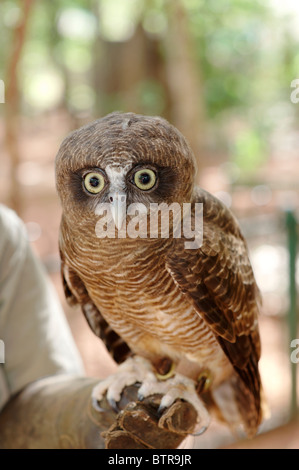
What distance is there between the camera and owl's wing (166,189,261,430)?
0.75 metres

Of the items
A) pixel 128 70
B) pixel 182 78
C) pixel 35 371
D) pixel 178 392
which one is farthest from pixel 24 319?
pixel 128 70

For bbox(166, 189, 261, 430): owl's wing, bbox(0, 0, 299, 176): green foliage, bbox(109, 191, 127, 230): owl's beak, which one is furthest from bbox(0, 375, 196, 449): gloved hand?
bbox(0, 0, 299, 176): green foliage

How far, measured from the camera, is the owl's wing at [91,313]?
2.66 ft

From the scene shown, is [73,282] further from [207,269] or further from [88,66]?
[88,66]

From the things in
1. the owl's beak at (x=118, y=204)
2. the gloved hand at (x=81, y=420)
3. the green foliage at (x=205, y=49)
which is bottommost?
the gloved hand at (x=81, y=420)

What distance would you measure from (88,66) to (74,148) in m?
5.50

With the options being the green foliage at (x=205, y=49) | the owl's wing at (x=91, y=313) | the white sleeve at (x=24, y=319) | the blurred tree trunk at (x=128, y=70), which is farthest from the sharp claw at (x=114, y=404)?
the blurred tree trunk at (x=128, y=70)

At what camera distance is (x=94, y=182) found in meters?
0.61

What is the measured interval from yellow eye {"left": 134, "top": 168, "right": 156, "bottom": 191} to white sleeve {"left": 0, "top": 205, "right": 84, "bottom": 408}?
0.68 metres

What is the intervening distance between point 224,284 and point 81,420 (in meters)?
0.41

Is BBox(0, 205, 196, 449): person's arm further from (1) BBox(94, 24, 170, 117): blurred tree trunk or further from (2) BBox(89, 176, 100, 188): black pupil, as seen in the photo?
(1) BBox(94, 24, 170, 117): blurred tree trunk

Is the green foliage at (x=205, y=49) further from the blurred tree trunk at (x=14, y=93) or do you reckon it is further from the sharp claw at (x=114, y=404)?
the sharp claw at (x=114, y=404)

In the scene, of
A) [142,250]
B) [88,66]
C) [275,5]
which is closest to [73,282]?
[142,250]
